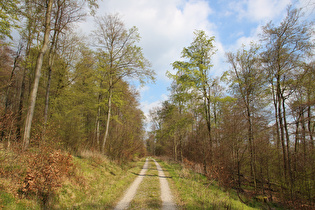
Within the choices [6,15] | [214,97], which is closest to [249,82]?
[214,97]

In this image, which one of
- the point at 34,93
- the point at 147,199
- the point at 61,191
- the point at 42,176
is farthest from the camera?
the point at 34,93

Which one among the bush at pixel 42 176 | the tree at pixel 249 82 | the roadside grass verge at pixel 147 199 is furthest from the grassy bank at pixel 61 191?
the tree at pixel 249 82

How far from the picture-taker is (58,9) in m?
10.7

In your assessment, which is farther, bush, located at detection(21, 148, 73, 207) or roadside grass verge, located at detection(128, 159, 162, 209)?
roadside grass verge, located at detection(128, 159, 162, 209)

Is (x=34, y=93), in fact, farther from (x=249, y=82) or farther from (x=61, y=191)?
(x=249, y=82)

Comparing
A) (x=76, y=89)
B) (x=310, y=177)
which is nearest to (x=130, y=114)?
(x=76, y=89)

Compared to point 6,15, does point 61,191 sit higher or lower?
lower

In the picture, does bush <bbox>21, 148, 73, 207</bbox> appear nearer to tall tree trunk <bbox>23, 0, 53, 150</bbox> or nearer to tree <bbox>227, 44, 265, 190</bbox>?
tall tree trunk <bbox>23, 0, 53, 150</bbox>

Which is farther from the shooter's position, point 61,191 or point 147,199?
point 147,199

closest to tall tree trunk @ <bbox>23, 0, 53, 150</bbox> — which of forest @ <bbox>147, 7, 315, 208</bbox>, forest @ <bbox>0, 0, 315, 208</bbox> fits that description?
forest @ <bbox>0, 0, 315, 208</bbox>

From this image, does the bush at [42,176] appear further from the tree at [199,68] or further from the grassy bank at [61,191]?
the tree at [199,68]

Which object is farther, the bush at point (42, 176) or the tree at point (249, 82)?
the tree at point (249, 82)

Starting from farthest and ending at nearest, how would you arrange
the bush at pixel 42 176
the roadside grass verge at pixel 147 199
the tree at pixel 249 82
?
the tree at pixel 249 82 → the roadside grass verge at pixel 147 199 → the bush at pixel 42 176

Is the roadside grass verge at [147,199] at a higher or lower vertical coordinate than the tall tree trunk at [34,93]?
lower
